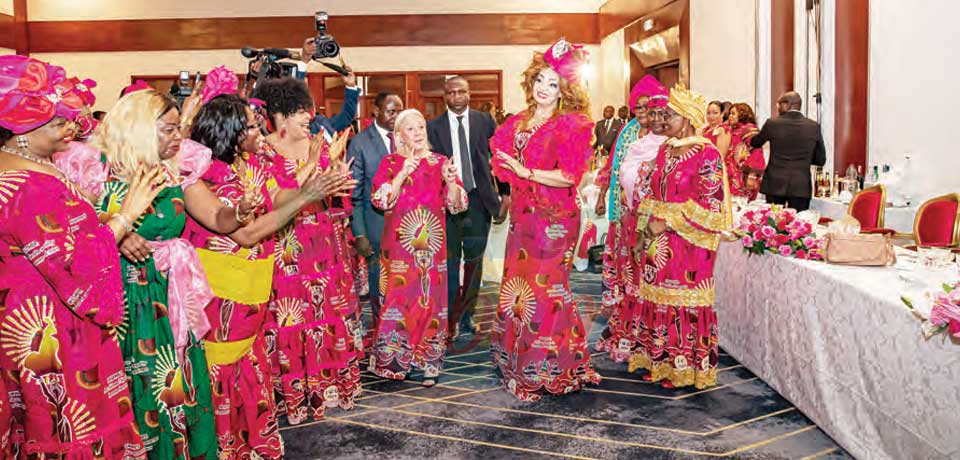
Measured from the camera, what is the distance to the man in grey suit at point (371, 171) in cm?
518

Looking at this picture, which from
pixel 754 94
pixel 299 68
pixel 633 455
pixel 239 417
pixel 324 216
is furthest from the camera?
pixel 754 94

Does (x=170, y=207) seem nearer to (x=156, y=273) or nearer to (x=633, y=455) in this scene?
(x=156, y=273)

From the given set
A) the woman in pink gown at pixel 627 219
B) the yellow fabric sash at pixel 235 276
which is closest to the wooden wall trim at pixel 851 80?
the woman in pink gown at pixel 627 219

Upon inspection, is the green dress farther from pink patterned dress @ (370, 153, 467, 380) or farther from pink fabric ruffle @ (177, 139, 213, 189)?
pink patterned dress @ (370, 153, 467, 380)

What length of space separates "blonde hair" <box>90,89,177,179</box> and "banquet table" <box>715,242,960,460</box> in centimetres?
282

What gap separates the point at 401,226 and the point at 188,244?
1.84 meters

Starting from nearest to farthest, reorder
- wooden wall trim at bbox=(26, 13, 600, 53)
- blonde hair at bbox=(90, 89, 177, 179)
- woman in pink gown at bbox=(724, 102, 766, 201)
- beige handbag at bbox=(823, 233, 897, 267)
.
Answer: blonde hair at bbox=(90, 89, 177, 179) → beige handbag at bbox=(823, 233, 897, 267) → woman in pink gown at bbox=(724, 102, 766, 201) → wooden wall trim at bbox=(26, 13, 600, 53)

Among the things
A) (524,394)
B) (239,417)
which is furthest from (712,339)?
(239,417)

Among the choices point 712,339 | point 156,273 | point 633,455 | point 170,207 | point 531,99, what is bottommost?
point 633,455

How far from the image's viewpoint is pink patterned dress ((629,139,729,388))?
4293mm

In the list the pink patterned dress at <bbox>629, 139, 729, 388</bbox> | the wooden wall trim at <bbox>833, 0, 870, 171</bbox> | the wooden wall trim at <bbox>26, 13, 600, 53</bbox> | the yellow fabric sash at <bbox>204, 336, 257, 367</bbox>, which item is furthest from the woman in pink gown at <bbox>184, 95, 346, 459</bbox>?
the wooden wall trim at <bbox>26, 13, 600, 53</bbox>

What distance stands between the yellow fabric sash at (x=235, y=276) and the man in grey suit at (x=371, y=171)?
6.24 feet

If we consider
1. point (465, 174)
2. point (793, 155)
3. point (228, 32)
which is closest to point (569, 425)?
point (465, 174)

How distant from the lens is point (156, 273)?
9.31ft
